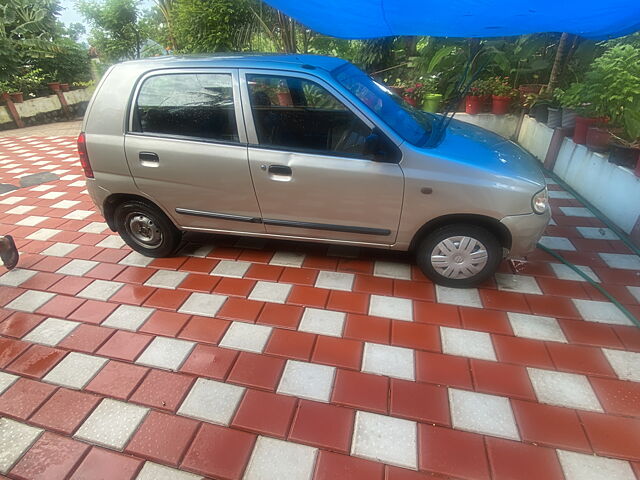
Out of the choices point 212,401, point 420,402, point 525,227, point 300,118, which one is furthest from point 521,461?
point 300,118

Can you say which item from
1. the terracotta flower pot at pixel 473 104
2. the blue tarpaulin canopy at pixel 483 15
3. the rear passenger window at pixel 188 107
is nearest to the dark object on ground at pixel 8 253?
the rear passenger window at pixel 188 107

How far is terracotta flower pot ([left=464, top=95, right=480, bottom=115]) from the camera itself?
267 inches

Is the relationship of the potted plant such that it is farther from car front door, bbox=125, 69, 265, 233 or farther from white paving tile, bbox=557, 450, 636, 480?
white paving tile, bbox=557, 450, 636, 480

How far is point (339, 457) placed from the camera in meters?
1.69

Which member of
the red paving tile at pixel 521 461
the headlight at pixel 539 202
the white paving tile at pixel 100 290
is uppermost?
the headlight at pixel 539 202

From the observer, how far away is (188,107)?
272 centimetres

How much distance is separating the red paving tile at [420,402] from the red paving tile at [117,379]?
4.91 feet

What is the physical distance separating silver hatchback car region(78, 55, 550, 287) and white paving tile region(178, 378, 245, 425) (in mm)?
1295

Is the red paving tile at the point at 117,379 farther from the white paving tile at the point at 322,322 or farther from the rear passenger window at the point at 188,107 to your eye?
the rear passenger window at the point at 188,107

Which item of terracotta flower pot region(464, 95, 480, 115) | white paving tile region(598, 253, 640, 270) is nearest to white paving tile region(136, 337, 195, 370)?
white paving tile region(598, 253, 640, 270)

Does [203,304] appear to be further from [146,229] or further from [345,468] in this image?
[345,468]

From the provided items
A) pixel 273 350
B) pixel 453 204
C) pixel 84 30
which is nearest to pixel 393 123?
pixel 453 204

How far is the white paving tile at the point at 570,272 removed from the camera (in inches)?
114

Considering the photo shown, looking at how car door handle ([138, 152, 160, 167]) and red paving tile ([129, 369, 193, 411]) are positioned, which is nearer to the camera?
red paving tile ([129, 369, 193, 411])
